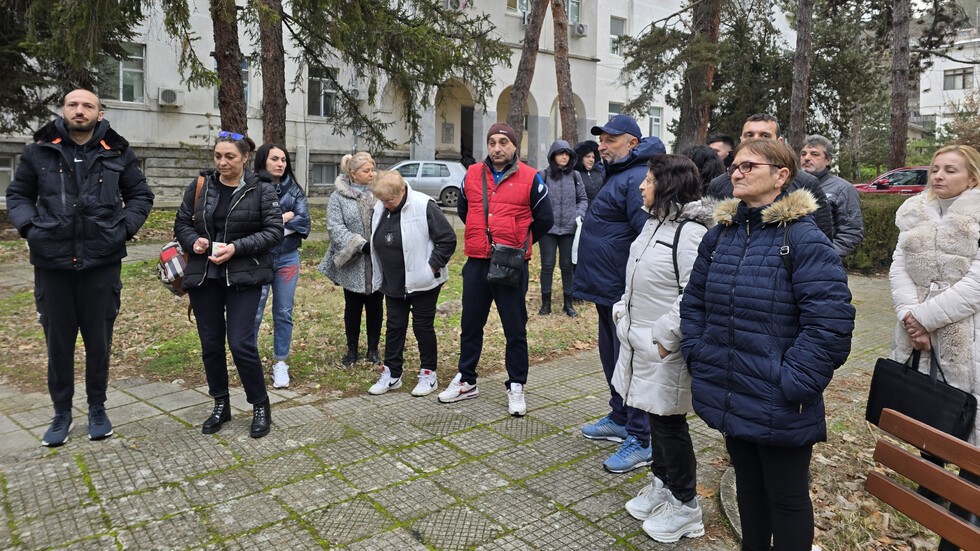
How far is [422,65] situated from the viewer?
40.2ft

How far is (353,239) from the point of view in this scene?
6195 mm

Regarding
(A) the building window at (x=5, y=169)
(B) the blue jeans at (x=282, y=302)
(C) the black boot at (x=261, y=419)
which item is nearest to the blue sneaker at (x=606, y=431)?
(C) the black boot at (x=261, y=419)

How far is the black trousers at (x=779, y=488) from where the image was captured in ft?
8.96

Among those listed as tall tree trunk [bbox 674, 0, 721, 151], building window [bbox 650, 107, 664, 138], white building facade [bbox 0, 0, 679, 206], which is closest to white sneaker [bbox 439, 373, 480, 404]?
white building facade [bbox 0, 0, 679, 206]

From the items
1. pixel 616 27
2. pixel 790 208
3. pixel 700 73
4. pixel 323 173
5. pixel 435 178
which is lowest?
pixel 790 208

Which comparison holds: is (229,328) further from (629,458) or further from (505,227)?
(629,458)

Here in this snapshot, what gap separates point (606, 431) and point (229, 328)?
2540 millimetres

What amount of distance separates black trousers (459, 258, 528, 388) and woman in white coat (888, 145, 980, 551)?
2.40m

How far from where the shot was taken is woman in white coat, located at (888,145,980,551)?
357 cm

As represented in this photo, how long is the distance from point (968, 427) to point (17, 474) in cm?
494

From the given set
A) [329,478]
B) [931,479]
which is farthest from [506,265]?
[931,479]

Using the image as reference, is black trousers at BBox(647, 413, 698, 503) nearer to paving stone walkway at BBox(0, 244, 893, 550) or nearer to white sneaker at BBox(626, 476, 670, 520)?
white sneaker at BBox(626, 476, 670, 520)

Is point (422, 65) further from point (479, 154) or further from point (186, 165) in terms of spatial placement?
point (479, 154)

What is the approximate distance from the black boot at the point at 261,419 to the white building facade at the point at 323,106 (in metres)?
9.41
